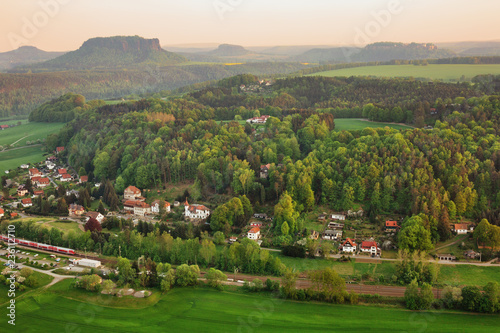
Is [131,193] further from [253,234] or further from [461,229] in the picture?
[461,229]

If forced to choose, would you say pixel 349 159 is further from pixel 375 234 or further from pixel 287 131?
pixel 287 131

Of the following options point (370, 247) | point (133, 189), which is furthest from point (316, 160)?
point (133, 189)


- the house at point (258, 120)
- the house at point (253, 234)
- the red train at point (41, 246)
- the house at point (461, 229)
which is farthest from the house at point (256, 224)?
the house at point (258, 120)

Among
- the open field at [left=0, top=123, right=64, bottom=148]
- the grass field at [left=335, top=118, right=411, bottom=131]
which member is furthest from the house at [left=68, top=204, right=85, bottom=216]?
the open field at [left=0, top=123, right=64, bottom=148]

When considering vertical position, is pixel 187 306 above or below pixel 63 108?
below

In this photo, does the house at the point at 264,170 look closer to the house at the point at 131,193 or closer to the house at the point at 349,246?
the house at the point at 131,193

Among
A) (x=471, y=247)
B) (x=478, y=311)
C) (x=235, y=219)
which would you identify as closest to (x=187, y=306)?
(x=235, y=219)
